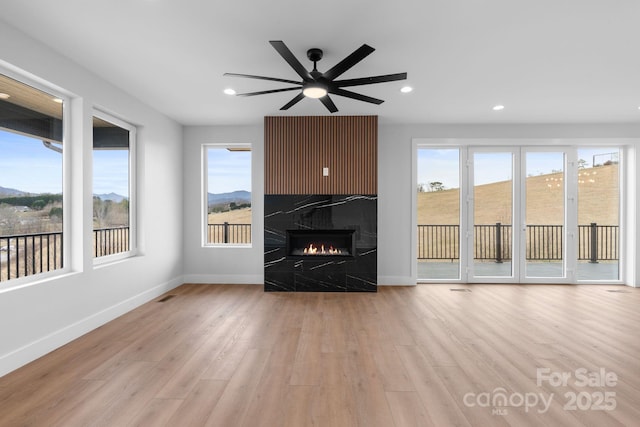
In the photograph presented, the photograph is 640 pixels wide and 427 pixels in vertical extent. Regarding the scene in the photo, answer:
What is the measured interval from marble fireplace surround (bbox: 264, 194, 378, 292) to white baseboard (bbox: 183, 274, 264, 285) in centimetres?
45

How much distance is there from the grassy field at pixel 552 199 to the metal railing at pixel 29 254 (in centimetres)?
540

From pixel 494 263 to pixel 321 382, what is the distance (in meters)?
4.27

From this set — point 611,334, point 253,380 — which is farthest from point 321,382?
point 611,334

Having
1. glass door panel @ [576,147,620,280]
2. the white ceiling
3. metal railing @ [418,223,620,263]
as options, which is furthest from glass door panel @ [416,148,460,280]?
glass door panel @ [576,147,620,280]

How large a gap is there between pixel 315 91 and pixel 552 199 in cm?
469

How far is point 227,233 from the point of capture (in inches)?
211

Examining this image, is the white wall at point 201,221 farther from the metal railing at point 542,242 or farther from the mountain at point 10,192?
the metal railing at point 542,242

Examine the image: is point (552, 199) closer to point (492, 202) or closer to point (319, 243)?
point (492, 202)

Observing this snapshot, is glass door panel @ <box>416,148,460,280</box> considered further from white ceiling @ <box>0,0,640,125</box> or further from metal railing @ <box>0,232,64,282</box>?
metal railing @ <box>0,232,64,282</box>

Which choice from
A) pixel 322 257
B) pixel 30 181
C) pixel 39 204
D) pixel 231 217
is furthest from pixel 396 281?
pixel 30 181

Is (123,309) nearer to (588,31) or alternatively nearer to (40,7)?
(40,7)

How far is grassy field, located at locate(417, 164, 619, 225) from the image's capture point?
513 centimetres

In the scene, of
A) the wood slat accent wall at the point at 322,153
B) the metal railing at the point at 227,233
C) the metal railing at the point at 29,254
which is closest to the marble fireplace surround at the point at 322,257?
the wood slat accent wall at the point at 322,153

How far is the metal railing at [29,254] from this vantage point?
253 cm
